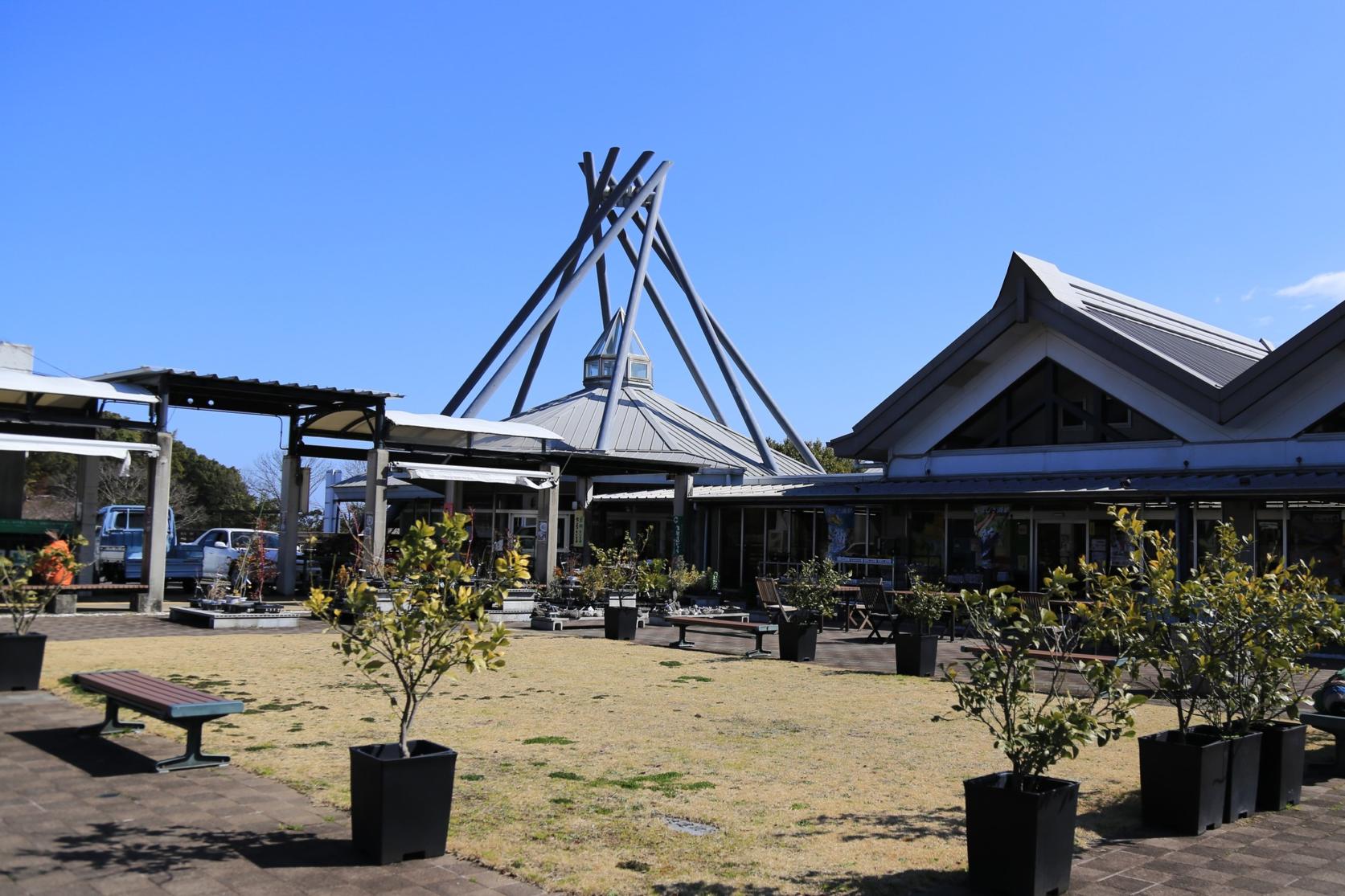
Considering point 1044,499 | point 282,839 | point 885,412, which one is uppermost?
point 885,412

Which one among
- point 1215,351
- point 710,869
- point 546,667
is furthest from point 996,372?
point 710,869

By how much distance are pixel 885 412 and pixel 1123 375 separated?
5502mm

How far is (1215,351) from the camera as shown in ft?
87.8

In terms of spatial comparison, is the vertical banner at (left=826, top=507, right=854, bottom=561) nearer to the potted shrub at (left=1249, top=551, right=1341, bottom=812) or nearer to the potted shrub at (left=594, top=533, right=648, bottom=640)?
the potted shrub at (left=594, top=533, right=648, bottom=640)

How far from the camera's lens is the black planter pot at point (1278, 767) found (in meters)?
7.42

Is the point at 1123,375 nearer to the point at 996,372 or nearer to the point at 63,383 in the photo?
the point at 996,372

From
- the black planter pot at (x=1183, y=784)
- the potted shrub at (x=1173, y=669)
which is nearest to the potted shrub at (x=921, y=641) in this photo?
the potted shrub at (x=1173, y=669)

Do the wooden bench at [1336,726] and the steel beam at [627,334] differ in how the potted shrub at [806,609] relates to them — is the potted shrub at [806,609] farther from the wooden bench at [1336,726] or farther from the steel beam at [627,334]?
the steel beam at [627,334]

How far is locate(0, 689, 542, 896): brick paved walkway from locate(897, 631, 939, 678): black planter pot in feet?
29.0

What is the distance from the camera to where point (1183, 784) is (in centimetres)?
665

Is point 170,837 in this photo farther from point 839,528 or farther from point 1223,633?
point 839,528

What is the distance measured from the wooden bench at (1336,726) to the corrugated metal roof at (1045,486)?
10.4m

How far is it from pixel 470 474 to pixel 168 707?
49.6ft

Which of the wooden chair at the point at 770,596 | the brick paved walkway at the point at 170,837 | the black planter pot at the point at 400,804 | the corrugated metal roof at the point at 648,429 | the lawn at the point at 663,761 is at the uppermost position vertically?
the corrugated metal roof at the point at 648,429
